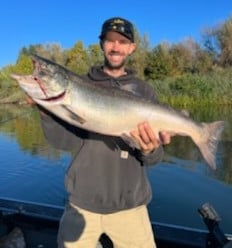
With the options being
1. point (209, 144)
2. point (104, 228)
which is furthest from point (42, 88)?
point (209, 144)

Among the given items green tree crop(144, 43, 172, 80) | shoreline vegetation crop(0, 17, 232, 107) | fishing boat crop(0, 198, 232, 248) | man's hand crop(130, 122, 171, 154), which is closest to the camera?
man's hand crop(130, 122, 171, 154)

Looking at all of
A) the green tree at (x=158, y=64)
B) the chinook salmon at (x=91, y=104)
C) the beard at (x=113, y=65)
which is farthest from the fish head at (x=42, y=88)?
the green tree at (x=158, y=64)

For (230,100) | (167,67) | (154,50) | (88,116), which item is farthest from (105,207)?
(154,50)

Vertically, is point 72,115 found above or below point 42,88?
below

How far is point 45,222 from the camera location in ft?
15.3

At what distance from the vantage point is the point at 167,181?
898 cm

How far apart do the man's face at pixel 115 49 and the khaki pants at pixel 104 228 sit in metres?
0.97

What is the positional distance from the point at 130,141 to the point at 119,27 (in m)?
0.77

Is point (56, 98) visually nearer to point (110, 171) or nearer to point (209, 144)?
point (110, 171)

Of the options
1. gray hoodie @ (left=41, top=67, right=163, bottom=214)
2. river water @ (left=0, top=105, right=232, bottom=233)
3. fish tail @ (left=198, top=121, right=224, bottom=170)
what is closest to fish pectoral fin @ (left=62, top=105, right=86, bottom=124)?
gray hoodie @ (left=41, top=67, right=163, bottom=214)

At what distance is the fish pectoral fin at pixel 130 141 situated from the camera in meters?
2.99

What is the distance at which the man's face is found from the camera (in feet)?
10.3

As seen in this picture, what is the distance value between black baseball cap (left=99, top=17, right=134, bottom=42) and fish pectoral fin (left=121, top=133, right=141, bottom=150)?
26.5 inches

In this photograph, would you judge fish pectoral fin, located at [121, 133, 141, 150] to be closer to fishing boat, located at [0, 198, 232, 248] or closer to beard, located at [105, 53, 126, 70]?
beard, located at [105, 53, 126, 70]
